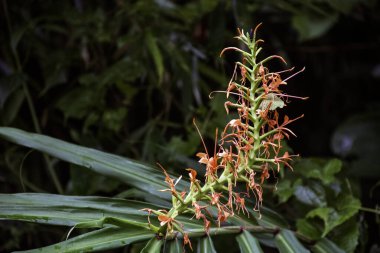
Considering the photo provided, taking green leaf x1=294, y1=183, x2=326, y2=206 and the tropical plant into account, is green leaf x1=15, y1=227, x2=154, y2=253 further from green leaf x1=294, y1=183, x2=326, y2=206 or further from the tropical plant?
green leaf x1=294, y1=183, x2=326, y2=206

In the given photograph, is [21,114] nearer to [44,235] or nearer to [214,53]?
[44,235]

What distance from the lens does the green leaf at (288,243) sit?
2.39 ft

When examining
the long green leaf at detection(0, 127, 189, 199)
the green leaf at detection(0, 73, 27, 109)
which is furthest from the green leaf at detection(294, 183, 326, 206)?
the green leaf at detection(0, 73, 27, 109)

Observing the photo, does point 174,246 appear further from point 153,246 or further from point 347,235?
point 347,235

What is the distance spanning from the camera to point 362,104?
1.89 metres

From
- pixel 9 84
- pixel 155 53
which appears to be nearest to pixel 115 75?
pixel 155 53

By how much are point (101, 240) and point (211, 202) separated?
0.40 ft

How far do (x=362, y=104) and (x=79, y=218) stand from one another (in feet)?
4.82

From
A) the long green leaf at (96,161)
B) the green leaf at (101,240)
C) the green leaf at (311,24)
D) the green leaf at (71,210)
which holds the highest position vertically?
the green leaf at (311,24)

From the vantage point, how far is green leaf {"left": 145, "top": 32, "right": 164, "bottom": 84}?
1114 mm

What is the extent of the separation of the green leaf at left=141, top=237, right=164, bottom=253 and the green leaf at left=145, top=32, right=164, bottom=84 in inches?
22.2

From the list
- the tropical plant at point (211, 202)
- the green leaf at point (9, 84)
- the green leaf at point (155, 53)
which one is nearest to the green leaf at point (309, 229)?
the tropical plant at point (211, 202)

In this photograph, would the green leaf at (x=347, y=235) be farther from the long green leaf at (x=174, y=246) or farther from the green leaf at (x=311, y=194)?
the long green leaf at (x=174, y=246)

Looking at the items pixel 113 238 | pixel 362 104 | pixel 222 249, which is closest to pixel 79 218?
pixel 113 238
